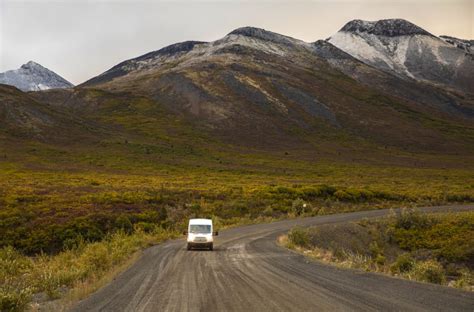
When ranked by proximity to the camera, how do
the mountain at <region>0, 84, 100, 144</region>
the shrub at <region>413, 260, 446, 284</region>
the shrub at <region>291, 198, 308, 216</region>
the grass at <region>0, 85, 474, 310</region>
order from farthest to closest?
the mountain at <region>0, 84, 100, 144</region> → the shrub at <region>291, 198, 308, 216</region> → the grass at <region>0, 85, 474, 310</region> → the shrub at <region>413, 260, 446, 284</region>

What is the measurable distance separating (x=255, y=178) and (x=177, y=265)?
6814 cm

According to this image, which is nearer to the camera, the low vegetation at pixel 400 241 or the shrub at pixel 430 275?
the shrub at pixel 430 275

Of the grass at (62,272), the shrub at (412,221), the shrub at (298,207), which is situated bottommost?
the shrub at (298,207)

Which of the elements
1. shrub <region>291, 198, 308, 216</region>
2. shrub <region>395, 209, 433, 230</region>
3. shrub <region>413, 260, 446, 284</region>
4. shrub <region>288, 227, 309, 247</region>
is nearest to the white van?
shrub <region>288, 227, 309, 247</region>

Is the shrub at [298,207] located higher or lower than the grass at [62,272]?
lower

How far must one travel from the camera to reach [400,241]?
125ft

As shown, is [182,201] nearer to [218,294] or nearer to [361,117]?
[218,294]

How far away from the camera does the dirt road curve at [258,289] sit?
14086 mm

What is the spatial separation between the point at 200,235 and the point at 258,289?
12.7m

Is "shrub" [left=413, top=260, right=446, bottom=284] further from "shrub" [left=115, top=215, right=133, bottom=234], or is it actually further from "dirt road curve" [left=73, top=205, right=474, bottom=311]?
"shrub" [left=115, top=215, right=133, bottom=234]

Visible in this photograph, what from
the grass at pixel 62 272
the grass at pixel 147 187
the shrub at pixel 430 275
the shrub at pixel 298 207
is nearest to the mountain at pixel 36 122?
the grass at pixel 147 187

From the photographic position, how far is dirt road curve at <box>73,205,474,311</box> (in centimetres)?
1409

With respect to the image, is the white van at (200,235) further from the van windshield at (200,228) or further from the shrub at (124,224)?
the shrub at (124,224)

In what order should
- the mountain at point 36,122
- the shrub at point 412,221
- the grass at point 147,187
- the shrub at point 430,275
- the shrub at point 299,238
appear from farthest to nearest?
the mountain at point 36,122 → the shrub at point 412,221 → the shrub at point 299,238 → the grass at point 147,187 → the shrub at point 430,275
